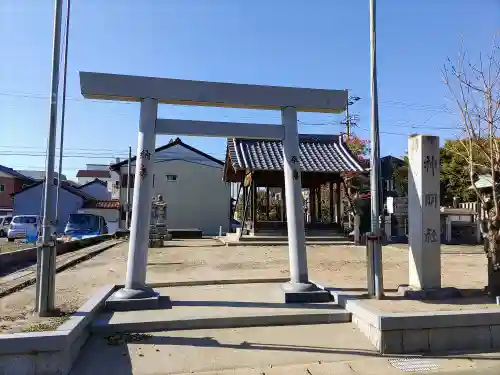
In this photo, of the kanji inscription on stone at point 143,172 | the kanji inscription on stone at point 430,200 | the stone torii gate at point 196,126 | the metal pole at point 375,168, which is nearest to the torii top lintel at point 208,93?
the stone torii gate at point 196,126

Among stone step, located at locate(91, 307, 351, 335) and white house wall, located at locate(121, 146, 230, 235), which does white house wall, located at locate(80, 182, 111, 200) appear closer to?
white house wall, located at locate(121, 146, 230, 235)

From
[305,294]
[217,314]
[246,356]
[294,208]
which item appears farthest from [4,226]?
[246,356]

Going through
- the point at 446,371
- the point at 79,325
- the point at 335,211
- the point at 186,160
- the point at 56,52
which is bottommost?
the point at 446,371

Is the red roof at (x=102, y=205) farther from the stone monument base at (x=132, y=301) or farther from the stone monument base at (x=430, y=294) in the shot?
the stone monument base at (x=430, y=294)

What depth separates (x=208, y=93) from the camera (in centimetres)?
682

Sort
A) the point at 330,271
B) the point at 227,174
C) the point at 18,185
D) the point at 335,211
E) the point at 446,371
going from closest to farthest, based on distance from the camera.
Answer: the point at 446,371 → the point at 330,271 → the point at 335,211 → the point at 227,174 → the point at 18,185

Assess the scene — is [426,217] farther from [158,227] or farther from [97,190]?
[97,190]

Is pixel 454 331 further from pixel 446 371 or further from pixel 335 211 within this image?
pixel 335 211

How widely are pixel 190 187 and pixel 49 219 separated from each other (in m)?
27.8

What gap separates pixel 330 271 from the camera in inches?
393

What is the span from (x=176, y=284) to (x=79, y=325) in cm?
323

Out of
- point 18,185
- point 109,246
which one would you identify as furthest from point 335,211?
point 18,185

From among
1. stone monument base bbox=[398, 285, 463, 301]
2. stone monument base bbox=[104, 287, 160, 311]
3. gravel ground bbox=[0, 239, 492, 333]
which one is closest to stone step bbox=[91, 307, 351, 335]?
stone monument base bbox=[104, 287, 160, 311]

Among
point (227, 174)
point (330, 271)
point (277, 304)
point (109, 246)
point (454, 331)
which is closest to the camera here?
point (454, 331)
